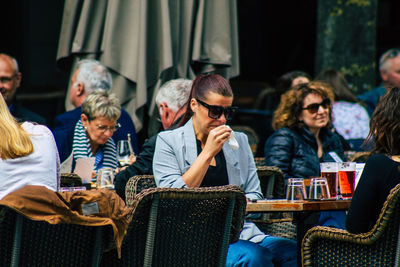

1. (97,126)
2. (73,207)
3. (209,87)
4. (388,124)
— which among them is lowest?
(73,207)

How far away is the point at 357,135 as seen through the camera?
6.38 metres

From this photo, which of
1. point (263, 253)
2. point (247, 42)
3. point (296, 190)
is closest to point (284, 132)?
point (296, 190)

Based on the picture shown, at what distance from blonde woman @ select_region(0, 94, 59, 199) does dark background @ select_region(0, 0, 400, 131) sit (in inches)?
192

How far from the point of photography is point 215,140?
12.0 ft

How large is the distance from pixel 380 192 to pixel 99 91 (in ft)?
8.28

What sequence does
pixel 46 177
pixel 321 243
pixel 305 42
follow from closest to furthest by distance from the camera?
pixel 46 177
pixel 321 243
pixel 305 42

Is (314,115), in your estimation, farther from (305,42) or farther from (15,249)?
(305,42)

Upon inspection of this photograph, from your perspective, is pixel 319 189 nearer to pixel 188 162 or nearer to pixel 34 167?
pixel 188 162

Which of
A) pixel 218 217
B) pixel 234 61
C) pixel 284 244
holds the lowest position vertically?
pixel 284 244

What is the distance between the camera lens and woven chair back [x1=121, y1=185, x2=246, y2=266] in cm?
288

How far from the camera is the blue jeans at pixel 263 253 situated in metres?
3.55

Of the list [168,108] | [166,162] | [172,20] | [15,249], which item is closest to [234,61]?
[172,20]

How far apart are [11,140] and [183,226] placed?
833 mm

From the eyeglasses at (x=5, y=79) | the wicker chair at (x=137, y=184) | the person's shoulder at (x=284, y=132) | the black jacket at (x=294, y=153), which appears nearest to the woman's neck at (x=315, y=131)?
the black jacket at (x=294, y=153)
